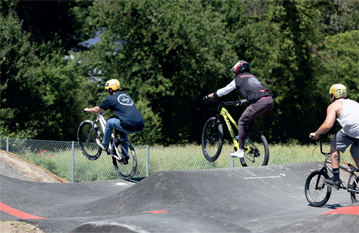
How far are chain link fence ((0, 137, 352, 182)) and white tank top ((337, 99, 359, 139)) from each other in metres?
7.31

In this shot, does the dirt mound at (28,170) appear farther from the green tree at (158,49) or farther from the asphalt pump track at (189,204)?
the green tree at (158,49)

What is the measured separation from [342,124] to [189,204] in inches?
110

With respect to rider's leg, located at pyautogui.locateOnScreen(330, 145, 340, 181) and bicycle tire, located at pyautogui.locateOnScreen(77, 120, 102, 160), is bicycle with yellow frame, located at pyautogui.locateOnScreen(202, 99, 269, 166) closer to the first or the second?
rider's leg, located at pyautogui.locateOnScreen(330, 145, 340, 181)

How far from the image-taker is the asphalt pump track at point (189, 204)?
495 cm

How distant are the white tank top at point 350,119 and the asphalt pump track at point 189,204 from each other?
1179mm

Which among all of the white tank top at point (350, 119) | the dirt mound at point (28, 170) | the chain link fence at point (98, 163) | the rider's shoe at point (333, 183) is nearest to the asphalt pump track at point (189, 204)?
the rider's shoe at point (333, 183)

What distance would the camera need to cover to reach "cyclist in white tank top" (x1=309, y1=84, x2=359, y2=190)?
6480mm

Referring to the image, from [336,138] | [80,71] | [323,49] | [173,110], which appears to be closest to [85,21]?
[80,71]

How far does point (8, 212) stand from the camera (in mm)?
8367

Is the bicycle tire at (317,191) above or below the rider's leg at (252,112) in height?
below

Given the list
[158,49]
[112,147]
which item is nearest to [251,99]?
[112,147]

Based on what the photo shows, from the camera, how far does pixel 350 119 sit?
255 inches

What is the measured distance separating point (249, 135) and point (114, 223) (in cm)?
496

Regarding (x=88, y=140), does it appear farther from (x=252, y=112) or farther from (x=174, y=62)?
(x=174, y=62)
